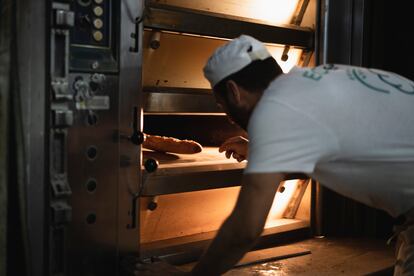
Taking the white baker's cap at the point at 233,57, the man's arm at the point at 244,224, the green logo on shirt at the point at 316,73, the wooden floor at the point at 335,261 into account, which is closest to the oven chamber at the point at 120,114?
the wooden floor at the point at 335,261

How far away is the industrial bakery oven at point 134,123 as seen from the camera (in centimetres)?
171

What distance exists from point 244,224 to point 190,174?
24.8 inches

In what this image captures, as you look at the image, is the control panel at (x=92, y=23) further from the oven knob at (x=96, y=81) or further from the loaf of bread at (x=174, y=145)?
the loaf of bread at (x=174, y=145)

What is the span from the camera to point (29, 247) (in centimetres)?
164

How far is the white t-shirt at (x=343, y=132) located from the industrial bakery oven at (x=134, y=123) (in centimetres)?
57

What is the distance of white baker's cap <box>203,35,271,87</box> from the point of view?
5.41 feet

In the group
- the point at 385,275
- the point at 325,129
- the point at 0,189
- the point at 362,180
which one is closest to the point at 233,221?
the point at 325,129

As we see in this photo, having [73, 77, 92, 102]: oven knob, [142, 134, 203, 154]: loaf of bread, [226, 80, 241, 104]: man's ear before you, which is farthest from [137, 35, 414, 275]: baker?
[142, 134, 203, 154]: loaf of bread

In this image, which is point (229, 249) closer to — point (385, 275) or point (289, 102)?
point (289, 102)

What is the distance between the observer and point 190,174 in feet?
6.71

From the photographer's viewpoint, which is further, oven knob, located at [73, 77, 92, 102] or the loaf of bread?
the loaf of bread

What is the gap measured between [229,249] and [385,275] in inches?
37.6

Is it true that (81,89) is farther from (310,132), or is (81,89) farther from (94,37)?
(310,132)

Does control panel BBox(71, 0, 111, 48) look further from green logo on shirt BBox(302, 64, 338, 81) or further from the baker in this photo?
green logo on shirt BBox(302, 64, 338, 81)
